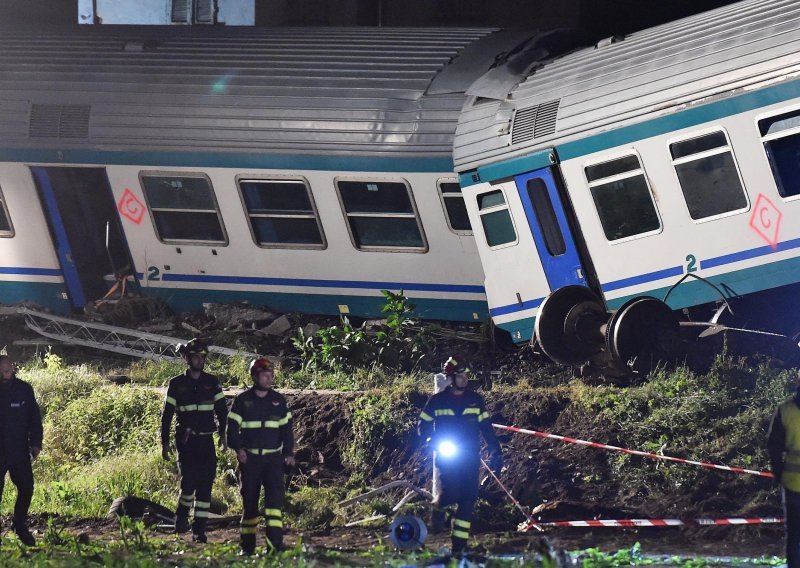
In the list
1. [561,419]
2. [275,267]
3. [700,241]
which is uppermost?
[275,267]

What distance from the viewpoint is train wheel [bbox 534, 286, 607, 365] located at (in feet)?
48.2

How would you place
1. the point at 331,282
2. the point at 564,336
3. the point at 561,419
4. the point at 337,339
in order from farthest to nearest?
the point at 331,282 → the point at 337,339 → the point at 564,336 → the point at 561,419

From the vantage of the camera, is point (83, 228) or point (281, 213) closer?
point (281, 213)

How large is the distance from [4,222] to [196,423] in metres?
8.42

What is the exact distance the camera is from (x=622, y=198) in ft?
47.5

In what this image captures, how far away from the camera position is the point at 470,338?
1664 centimetres

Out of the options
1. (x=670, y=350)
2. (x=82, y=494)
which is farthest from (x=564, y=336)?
(x=82, y=494)

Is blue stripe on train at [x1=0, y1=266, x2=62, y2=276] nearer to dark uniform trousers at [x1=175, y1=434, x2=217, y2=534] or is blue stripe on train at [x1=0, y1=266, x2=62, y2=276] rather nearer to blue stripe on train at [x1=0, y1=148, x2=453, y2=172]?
blue stripe on train at [x1=0, y1=148, x2=453, y2=172]

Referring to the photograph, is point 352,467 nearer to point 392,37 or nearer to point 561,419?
point 561,419

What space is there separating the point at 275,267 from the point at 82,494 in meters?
4.83

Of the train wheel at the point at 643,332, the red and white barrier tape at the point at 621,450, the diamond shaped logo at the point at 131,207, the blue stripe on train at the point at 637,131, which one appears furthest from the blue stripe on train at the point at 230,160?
the red and white barrier tape at the point at 621,450

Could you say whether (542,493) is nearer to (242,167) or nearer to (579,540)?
(579,540)

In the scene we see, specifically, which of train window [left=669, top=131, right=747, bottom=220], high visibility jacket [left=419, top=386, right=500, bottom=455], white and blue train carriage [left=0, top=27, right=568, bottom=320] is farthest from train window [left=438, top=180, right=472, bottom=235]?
high visibility jacket [left=419, top=386, right=500, bottom=455]

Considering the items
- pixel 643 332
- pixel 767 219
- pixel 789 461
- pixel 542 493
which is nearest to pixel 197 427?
pixel 542 493
